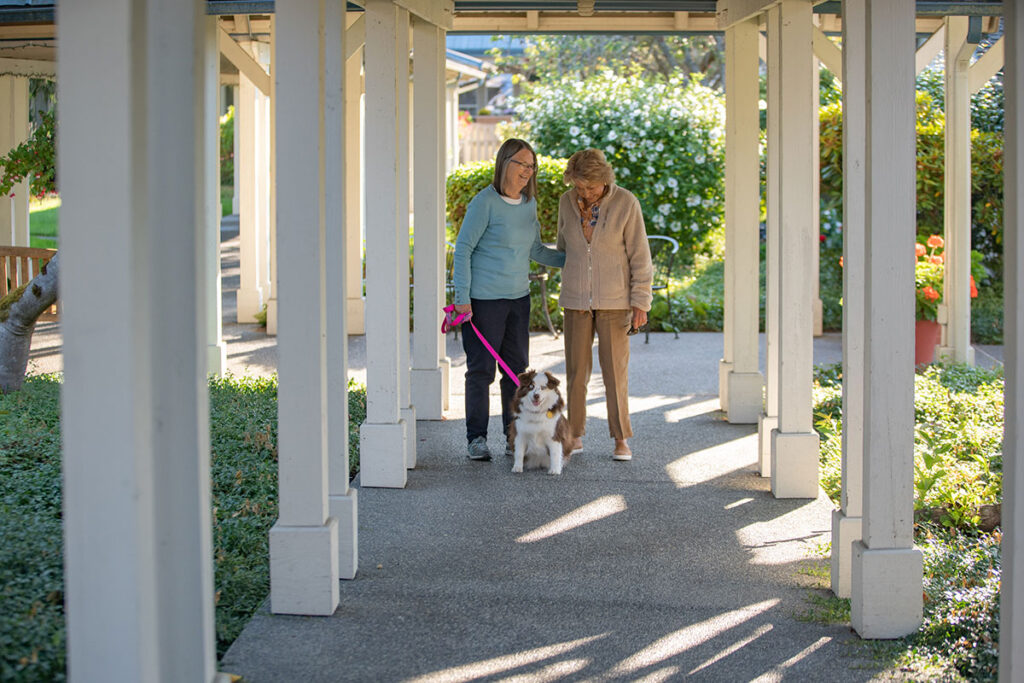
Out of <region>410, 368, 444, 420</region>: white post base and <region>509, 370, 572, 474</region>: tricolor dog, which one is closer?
<region>509, 370, 572, 474</region>: tricolor dog

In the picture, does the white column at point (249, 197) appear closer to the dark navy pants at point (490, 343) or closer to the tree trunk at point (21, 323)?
the tree trunk at point (21, 323)

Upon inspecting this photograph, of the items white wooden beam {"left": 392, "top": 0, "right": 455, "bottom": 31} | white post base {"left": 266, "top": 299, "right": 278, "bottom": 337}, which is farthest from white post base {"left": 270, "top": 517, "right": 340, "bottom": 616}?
white post base {"left": 266, "top": 299, "right": 278, "bottom": 337}

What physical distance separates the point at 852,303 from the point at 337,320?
2.39 meters

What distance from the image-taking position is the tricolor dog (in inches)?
296

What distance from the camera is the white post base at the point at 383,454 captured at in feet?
23.9

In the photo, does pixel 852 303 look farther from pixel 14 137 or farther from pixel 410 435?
pixel 14 137

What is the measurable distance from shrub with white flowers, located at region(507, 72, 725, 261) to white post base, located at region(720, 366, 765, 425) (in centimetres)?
818

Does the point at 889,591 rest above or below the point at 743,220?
below

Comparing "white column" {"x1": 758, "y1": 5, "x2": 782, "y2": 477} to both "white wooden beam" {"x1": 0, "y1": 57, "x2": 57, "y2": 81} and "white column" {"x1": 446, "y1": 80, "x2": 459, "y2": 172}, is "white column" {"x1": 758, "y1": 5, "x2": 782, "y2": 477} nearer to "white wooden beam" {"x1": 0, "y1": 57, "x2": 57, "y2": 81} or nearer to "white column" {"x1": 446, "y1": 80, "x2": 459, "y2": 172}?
"white wooden beam" {"x1": 0, "y1": 57, "x2": 57, "y2": 81}

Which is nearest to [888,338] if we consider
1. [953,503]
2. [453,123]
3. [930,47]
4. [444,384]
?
[953,503]

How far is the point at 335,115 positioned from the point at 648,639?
2676 mm

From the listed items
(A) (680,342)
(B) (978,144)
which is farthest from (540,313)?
(B) (978,144)

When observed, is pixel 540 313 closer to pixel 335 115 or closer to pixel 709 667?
pixel 335 115

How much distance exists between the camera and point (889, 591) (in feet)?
15.8
